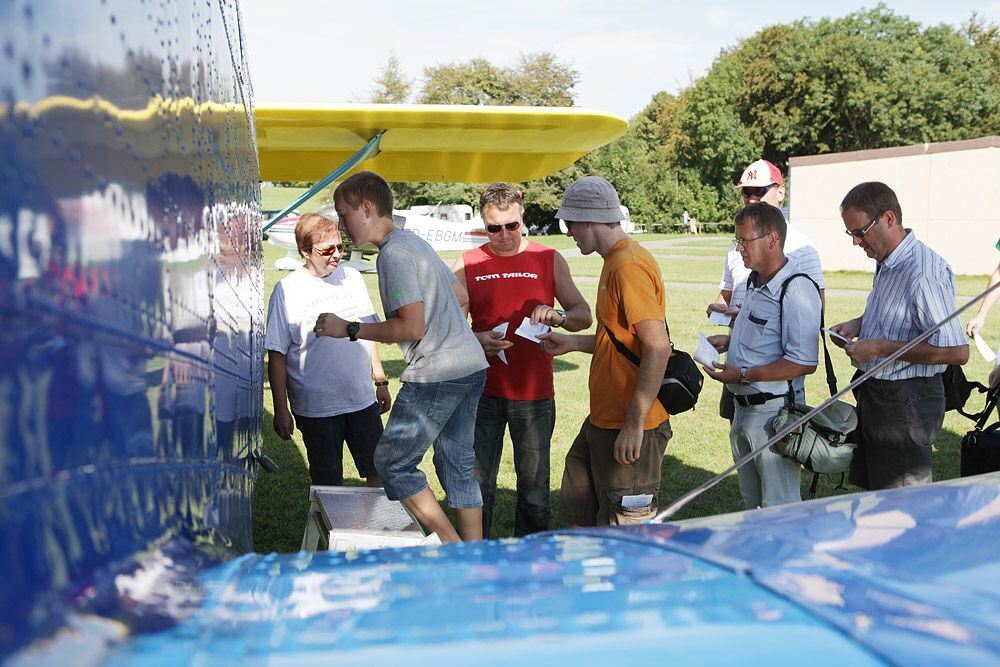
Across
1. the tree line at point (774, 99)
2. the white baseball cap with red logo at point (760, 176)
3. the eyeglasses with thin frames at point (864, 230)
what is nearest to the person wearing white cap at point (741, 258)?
the white baseball cap with red logo at point (760, 176)

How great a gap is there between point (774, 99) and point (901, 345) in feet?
186

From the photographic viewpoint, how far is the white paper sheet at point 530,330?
414cm

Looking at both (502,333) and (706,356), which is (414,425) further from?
(706,356)

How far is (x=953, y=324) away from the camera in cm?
360

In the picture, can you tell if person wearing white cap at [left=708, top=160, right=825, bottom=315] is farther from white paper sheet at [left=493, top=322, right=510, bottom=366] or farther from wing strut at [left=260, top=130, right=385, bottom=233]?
wing strut at [left=260, top=130, right=385, bottom=233]

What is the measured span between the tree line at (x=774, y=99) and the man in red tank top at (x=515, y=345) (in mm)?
45751

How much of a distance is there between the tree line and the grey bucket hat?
46.6 m

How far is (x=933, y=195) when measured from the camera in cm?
2362

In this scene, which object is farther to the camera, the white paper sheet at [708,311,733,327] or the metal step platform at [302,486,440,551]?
the white paper sheet at [708,311,733,327]

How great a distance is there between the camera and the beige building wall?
74.3 ft

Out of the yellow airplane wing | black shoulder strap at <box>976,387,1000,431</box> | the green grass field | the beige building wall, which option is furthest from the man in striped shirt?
the beige building wall

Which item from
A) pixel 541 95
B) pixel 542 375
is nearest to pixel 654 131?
pixel 541 95

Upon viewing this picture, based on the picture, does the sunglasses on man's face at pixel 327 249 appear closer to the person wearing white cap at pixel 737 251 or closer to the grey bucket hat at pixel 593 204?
the grey bucket hat at pixel 593 204

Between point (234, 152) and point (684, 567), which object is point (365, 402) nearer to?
point (234, 152)
